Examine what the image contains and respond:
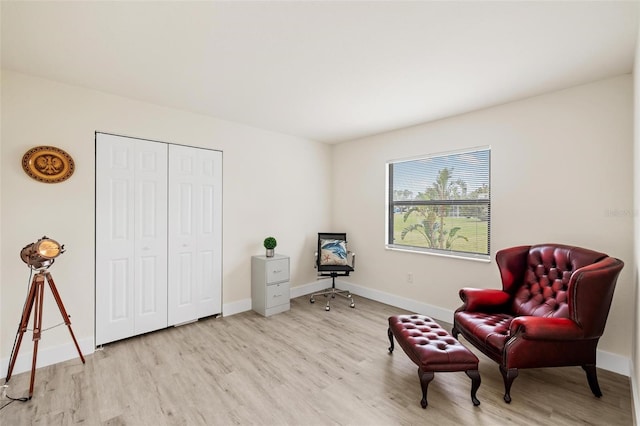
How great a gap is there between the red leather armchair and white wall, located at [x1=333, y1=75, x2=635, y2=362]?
Result: 13.8 inches

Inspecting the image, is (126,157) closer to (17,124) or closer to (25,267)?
(17,124)

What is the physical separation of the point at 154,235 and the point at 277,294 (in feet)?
5.49

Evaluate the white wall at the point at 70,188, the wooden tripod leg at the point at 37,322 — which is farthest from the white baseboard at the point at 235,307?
the wooden tripod leg at the point at 37,322

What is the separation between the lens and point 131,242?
3074mm

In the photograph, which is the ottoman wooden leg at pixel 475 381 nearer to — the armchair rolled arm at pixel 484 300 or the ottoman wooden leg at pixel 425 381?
the ottoman wooden leg at pixel 425 381

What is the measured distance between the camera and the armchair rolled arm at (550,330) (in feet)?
6.65

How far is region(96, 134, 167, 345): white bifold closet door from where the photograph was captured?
114 inches

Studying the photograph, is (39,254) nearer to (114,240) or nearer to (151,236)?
(114,240)

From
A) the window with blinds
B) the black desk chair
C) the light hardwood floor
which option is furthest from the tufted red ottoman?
the black desk chair

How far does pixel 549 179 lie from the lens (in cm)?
284

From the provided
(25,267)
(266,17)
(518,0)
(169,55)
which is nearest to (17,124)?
(25,267)

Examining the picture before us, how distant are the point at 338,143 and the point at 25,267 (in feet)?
13.8

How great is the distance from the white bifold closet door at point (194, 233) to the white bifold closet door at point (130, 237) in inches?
4.0

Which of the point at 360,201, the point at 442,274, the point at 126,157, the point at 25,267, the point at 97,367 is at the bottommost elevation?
the point at 97,367
